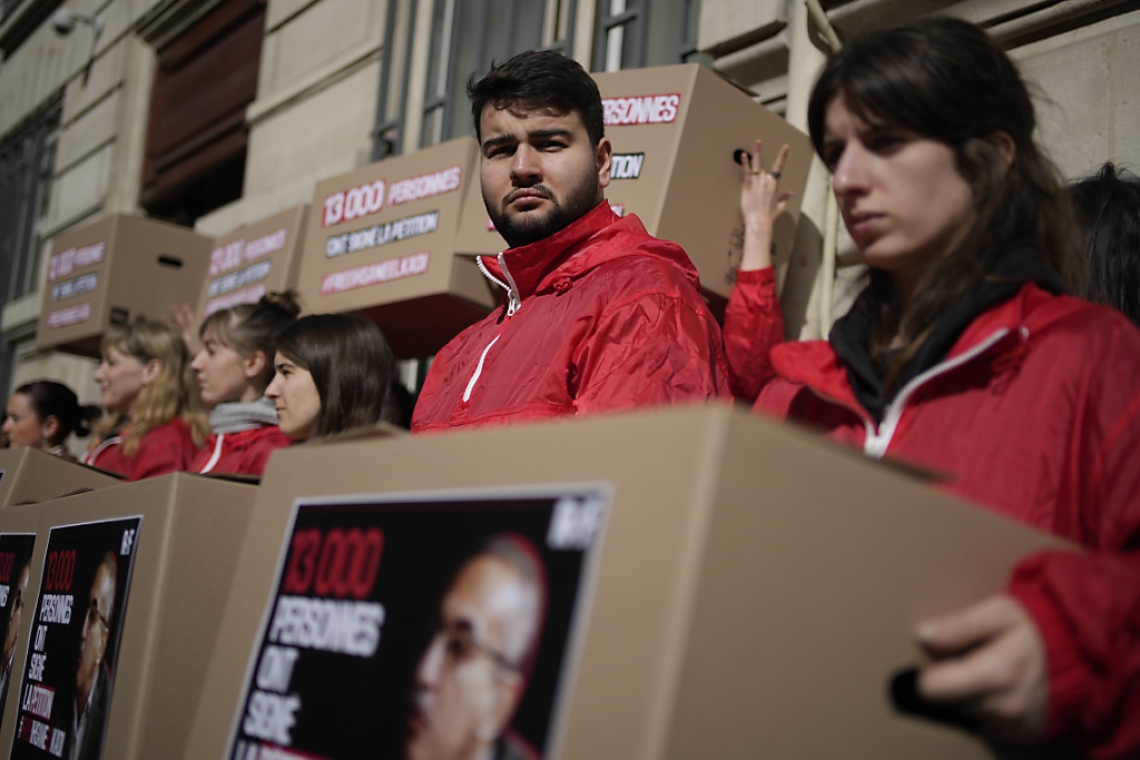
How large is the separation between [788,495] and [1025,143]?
0.76 meters

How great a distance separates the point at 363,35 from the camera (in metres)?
6.16

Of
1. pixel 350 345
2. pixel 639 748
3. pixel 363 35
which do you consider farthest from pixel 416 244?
pixel 363 35

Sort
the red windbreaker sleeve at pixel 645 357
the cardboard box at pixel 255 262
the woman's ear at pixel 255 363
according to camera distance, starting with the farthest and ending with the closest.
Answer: the cardboard box at pixel 255 262
the woman's ear at pixel 255 363
the red windbreaker sleeve at pixel 645 357

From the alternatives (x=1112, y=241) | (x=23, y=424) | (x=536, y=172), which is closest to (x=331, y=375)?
(x=536, y=172)

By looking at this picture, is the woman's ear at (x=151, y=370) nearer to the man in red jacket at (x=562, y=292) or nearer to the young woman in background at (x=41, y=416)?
the young woman in background at (x=41, y=416)

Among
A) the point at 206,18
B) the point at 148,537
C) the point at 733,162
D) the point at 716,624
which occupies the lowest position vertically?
the point at 148,537

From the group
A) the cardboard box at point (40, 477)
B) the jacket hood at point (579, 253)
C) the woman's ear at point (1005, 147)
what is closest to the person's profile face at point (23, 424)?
the cardboard box at point (40, 477)

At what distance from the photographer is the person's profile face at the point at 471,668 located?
2.95ft

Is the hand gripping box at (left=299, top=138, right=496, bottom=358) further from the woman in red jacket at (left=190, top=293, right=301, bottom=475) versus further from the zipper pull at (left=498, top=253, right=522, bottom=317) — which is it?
the zipper pull at (left=498, top=253, right=522, bottom=317)

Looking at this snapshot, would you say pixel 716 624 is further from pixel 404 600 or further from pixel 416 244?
pixel 416 244

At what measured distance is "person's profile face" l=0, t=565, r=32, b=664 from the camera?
1.90 metres

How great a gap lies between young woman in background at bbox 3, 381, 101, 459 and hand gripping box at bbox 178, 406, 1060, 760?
4647 millimetres

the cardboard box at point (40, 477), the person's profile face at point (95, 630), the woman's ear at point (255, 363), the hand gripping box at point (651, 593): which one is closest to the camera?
the hand gripping box at point (651, 593)

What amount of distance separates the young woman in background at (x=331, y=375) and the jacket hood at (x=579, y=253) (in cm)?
94
